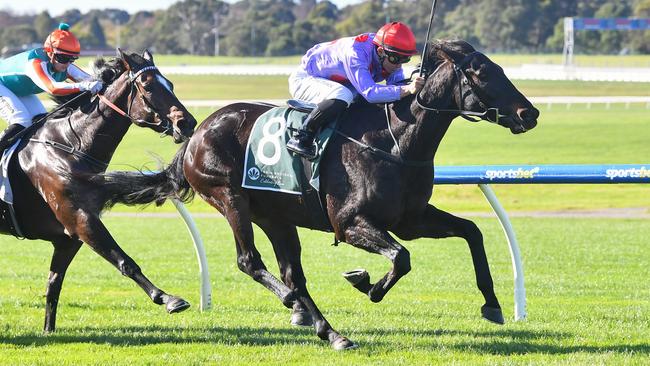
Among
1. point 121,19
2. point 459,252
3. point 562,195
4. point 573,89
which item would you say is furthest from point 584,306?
point 121,19

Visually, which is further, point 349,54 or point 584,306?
point 584,306

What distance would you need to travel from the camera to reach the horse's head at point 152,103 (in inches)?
275

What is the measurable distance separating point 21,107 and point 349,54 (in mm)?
2499

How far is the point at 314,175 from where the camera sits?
6.70 m

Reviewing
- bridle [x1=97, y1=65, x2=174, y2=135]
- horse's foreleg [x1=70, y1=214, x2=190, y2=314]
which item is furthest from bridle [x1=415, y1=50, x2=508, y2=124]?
horse's foreleg [x1=70, y1=214, x2=190, y2=314]

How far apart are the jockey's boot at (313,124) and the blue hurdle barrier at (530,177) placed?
1.51 metres

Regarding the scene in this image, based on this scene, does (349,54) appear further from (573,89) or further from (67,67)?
(573,89)

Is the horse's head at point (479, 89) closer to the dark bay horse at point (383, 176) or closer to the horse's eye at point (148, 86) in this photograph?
the dark bay horse at point (383, 176)

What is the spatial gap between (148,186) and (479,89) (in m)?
2.49

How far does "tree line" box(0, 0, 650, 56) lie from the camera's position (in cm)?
9112

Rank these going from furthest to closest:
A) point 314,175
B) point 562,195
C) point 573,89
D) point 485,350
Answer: point 573,89 → point 562,195 → point 314,175 → point 485,350

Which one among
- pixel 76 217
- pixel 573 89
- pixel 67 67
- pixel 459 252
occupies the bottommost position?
pixel 573 89

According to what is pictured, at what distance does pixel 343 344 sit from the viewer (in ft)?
20.7

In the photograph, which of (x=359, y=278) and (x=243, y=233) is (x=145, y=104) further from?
(x=359, y=278)
